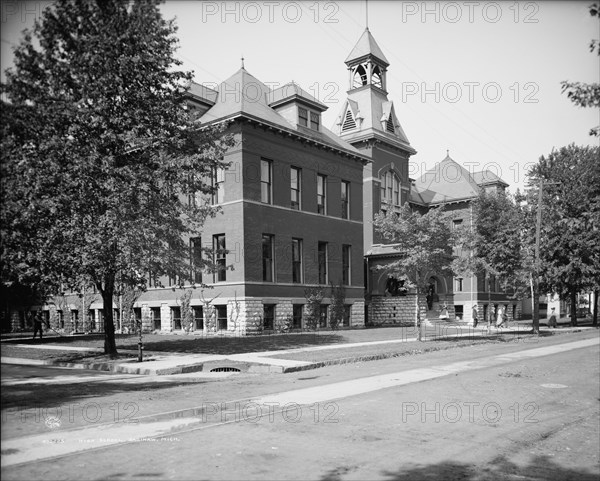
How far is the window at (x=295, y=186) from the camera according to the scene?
3362 centimetres

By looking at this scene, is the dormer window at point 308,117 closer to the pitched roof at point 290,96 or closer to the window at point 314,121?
the window at point 314,121

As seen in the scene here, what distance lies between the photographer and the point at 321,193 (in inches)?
1417

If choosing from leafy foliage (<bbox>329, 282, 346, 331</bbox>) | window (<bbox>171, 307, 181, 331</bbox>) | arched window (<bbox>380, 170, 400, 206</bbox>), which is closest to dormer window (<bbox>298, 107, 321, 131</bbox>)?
leafy foliage (<bbox>329, 282, 346, 331</bbox>)

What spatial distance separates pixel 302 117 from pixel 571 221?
24518mm

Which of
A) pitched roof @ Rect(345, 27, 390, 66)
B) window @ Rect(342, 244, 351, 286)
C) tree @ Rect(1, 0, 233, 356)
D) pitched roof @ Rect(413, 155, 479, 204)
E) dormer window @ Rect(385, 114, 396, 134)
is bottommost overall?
window @ Rect(342, 244, 351, 286)

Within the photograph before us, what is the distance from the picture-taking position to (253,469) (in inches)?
232

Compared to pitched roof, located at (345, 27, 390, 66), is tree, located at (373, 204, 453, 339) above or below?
below

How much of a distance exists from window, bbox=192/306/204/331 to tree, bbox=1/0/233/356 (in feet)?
42.8

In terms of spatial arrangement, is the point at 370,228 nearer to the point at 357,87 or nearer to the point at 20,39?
the point at 357,87

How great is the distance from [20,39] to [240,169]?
14.1 metres

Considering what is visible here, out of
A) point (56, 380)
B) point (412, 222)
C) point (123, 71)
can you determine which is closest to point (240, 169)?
point (412, 222)

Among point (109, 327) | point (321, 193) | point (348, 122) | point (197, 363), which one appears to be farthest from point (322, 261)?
point (197, 363)

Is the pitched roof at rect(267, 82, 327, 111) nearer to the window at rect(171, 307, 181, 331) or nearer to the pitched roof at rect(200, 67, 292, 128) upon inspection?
the pitched roof at rect(200, 67, 292, 128)

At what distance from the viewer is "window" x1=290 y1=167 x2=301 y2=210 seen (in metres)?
33.6
